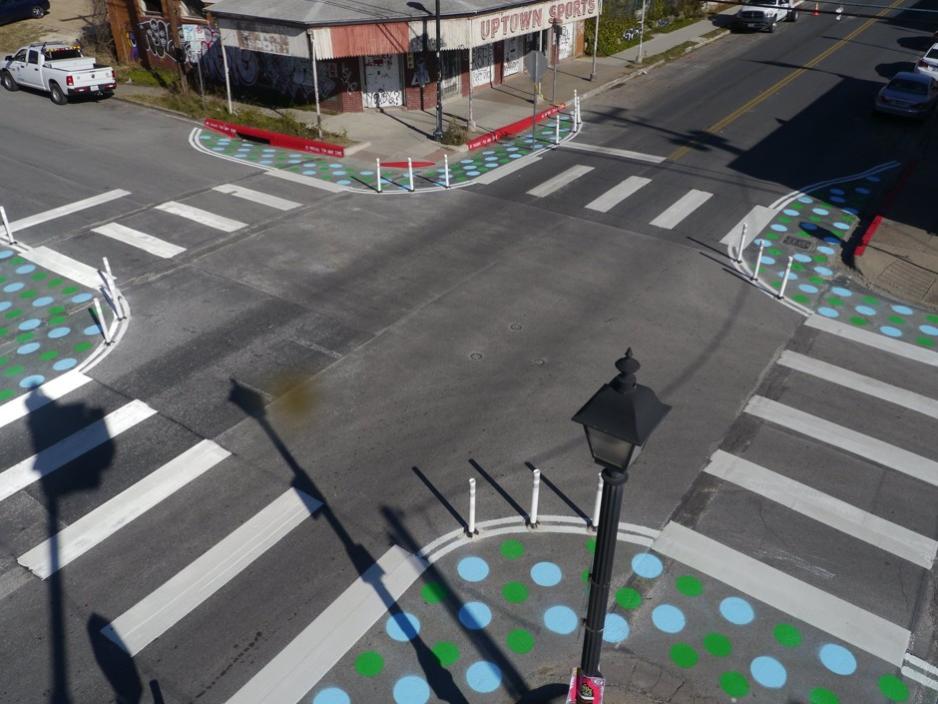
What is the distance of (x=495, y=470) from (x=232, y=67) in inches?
1004

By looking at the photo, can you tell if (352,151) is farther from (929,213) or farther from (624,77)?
(929,213)

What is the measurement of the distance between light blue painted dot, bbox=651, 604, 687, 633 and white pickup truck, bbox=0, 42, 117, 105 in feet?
92.3

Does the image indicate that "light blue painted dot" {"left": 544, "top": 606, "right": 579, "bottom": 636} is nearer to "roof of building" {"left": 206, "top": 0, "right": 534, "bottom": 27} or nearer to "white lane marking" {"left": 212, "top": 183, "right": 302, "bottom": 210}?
"white lane marking" {"left": 212, "top": 183, "right": 302, "bottom": 210}

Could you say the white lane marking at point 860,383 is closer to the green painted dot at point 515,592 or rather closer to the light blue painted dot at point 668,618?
the light blue painted dot at point 668,618

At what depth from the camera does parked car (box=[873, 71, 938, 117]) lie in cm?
2609

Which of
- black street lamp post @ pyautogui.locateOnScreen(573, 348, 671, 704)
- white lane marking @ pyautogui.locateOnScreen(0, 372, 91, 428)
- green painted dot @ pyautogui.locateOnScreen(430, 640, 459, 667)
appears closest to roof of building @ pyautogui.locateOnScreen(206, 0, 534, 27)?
white lane marking @ pyautogui.locateOnScreen(0, 372, 91, 428)

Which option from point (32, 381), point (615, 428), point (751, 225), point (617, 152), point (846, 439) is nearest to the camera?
point (615, 428)

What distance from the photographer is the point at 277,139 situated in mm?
24344

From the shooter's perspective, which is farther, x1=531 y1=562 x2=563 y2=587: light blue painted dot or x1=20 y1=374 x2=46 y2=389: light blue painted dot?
x1=20 y1=374 x2=46 y2=389: light blue painted dot

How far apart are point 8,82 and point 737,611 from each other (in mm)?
33365

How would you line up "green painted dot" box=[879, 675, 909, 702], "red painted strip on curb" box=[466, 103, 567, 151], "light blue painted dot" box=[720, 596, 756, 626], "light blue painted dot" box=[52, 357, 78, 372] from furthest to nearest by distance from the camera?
1. "red painted strip on curb" box=[466, 103, 567, 151]
2. "light blue painted dot" box=[52, 357, 78, 372]
3. "light blue painted dot" box=[720, 596, 756, 626]
4. "green painted dot" box=[879, 675, 909, 702]

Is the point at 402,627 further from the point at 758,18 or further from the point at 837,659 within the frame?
the point at 758,18

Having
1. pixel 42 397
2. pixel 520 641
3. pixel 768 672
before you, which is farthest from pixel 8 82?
pixel 768 672

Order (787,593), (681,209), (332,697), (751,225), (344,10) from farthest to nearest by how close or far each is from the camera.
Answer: (344,10), (681,209), (751,225), (787,593), (332,697)
